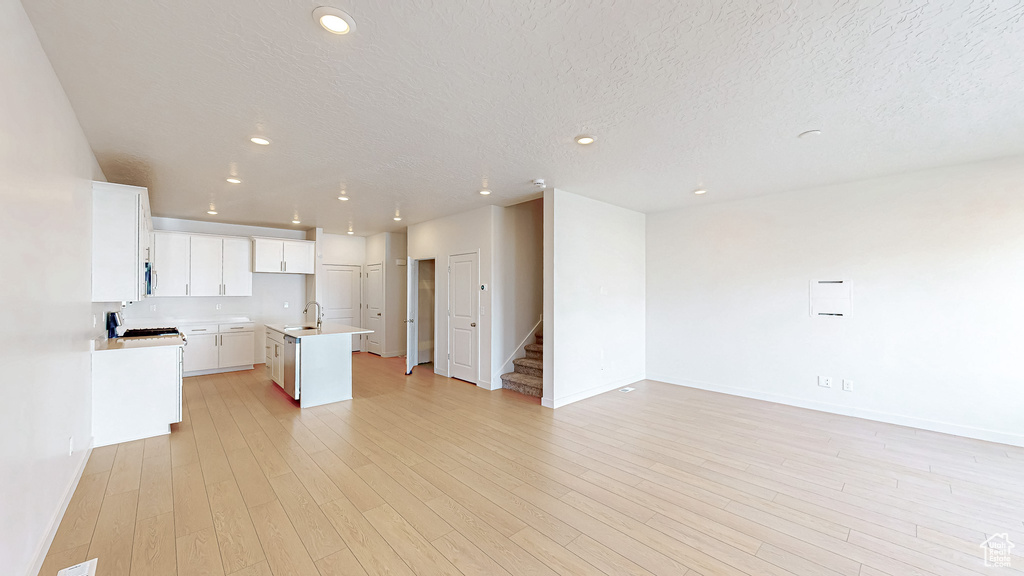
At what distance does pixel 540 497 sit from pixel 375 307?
6.61 meters

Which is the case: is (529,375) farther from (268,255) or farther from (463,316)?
(268,255)

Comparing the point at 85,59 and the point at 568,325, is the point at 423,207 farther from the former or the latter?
the point at 85,59

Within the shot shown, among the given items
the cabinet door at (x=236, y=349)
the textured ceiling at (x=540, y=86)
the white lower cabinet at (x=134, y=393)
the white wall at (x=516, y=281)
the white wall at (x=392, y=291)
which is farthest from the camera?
the white wall at (x=392, y=291)

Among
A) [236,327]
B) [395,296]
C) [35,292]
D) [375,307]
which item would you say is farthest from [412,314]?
[35,292]

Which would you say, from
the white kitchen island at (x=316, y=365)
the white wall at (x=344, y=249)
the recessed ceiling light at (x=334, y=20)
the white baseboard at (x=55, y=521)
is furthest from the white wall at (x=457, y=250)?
the white baseboard at (x=55, y=521)

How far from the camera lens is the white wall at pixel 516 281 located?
572 centimetres

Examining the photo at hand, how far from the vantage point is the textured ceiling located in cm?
177

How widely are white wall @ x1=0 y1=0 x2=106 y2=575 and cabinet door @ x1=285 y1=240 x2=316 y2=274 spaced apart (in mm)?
4417

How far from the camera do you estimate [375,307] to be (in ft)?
27.7

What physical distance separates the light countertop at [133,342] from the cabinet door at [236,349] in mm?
2179

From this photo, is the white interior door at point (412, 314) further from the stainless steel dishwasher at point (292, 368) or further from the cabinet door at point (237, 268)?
the cabinet door at point (237, 268)

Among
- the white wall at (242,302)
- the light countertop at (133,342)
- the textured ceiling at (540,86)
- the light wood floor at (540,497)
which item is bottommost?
the light wood floor at (540,497)

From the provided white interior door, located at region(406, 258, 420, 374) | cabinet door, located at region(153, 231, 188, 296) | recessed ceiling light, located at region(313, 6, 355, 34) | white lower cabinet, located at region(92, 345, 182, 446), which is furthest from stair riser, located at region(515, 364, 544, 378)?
cabinet door, located at region(153, 231, 188, 296)

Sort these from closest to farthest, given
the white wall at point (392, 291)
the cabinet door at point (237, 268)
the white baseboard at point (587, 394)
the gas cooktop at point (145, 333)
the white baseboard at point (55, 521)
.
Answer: the white baseboard at point (55, 521), the gas cooktop at point (145, 333), the white baseboard at point (587, 394), the cabinet door at point (237, 268), the white wall at point (392, 291)
